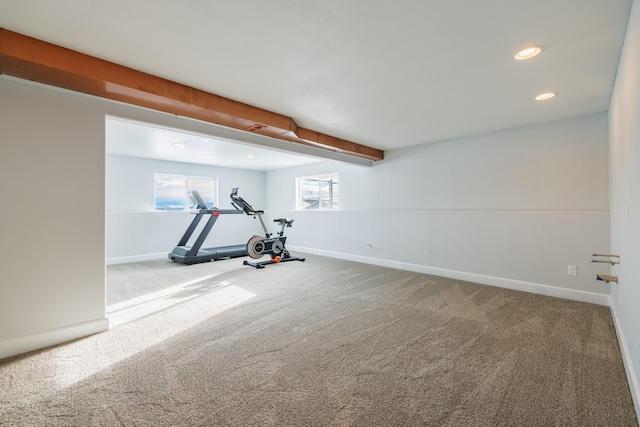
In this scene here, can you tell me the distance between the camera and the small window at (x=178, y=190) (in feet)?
21.5

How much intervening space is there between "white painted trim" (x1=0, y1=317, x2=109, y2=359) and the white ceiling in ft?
7.28

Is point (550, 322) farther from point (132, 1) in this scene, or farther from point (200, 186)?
point (200, 186)

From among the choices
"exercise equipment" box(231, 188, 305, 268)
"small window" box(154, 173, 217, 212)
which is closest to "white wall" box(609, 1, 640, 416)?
"exercise equipment" box(231, 188, 305, 268)

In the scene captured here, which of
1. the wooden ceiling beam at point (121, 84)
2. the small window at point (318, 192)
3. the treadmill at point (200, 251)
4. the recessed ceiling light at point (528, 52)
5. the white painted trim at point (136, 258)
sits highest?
the recessed ceiling light at point (528, 52)

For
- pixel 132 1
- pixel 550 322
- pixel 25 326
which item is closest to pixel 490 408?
pixel 550 322

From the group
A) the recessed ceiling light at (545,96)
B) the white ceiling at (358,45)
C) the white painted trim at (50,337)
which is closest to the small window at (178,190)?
the white painted trim at (50,337)

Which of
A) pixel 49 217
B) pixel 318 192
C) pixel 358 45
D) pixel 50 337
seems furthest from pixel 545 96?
pixel 50 337

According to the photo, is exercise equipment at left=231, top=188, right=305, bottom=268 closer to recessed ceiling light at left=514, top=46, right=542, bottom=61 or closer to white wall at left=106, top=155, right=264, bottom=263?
white wall at left=106, top=155, right=264, bottom=263

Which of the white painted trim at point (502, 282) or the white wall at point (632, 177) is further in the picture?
the white painted trim at point (502, 282)

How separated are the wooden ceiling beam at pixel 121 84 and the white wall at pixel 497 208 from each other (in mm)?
2604

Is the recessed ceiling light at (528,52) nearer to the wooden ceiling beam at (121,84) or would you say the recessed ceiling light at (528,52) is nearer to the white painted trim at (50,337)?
the wooden ceiling beam at (121,84)

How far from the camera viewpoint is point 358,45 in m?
1.99

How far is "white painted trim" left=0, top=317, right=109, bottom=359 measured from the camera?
211cm

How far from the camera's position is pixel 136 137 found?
175 inches
